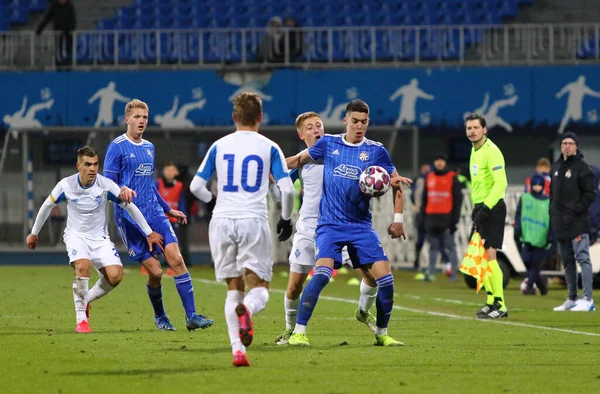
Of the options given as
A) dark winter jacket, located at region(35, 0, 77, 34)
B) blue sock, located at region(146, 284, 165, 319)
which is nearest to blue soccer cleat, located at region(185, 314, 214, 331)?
blue sock, located at region(146, 284, 165, 319)

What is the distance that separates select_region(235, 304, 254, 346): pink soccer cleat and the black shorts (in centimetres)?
595

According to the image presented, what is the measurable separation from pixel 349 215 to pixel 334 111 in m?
17.5

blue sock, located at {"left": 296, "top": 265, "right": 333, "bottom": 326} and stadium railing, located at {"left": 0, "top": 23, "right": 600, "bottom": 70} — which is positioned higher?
stadium railing, located at {"left": 0, "top": 23, "right": 600, "bottom": 70}

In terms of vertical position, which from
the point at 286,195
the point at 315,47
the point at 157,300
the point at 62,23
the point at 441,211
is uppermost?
the point at 62,23

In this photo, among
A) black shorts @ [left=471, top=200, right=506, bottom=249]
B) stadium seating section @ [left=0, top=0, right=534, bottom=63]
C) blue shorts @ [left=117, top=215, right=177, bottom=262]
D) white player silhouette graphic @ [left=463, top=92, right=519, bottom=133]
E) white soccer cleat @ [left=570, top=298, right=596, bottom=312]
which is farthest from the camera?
stadium seating section @ [left=0, top=0, right=534, bottom=63]

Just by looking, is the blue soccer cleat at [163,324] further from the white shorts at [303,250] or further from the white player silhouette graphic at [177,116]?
the white player silhouette graphic at [177,116]

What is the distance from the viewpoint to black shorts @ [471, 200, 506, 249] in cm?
1401

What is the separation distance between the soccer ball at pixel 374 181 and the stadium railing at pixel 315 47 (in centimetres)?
1712

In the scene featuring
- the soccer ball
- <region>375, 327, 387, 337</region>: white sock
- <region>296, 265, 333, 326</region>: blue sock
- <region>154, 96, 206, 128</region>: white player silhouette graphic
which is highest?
<region>154, 96, 206, 128</region>: white player silhouette graphic

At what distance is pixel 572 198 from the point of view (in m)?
15.8

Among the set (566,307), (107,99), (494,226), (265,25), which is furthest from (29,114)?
(494,226)

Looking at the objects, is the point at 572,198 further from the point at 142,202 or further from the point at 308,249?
the point at 142,202

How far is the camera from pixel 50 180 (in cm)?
2989

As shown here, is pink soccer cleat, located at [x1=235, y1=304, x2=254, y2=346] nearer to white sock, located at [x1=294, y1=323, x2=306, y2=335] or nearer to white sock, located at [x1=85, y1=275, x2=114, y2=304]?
white sock, located at [x1=294, y1=323, x2=306, y2=335]
